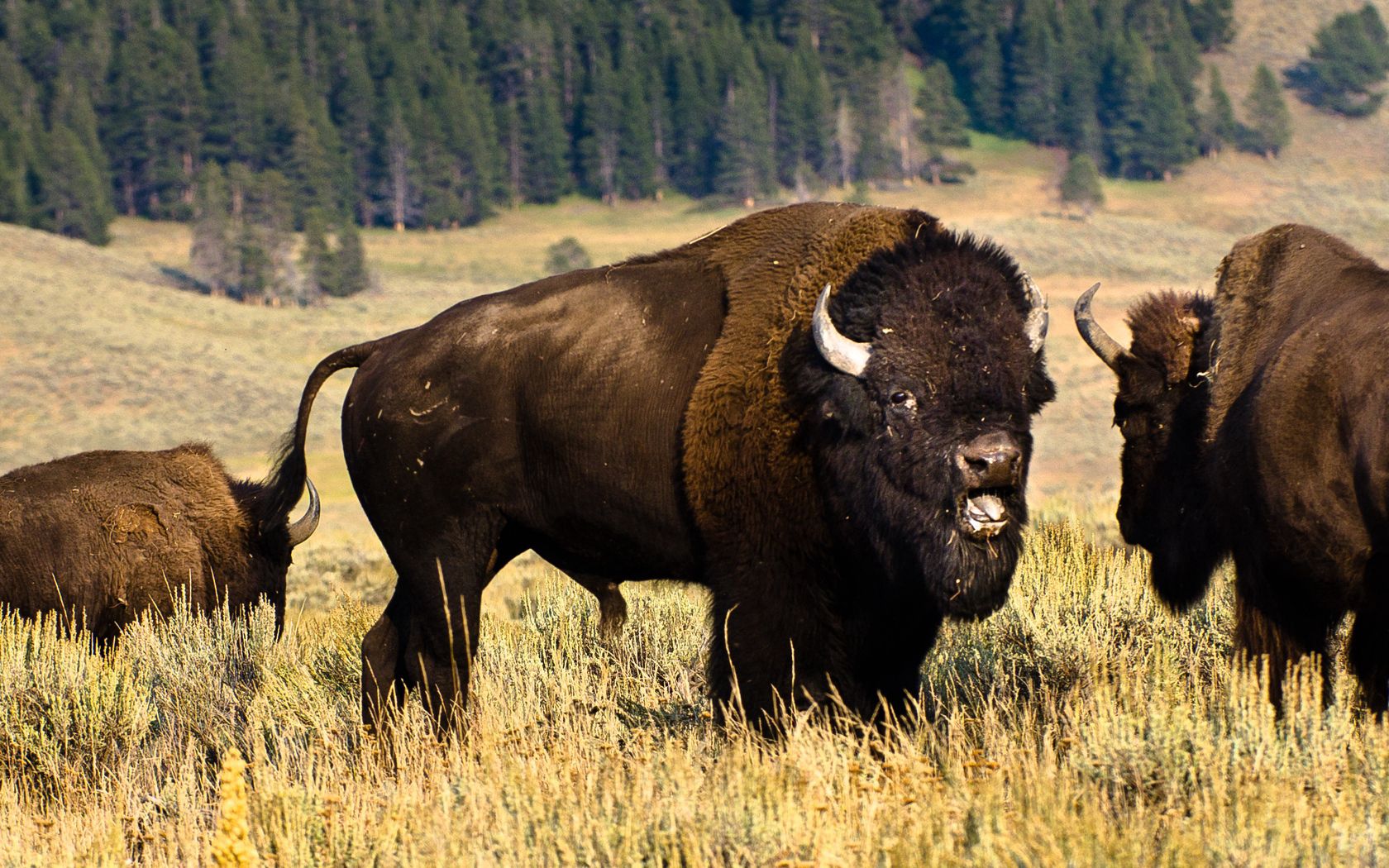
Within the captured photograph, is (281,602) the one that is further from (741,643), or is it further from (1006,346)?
(1006,346)

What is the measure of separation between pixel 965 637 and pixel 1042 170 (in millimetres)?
95682

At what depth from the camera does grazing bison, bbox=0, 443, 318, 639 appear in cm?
935

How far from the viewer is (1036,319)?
5.33 m

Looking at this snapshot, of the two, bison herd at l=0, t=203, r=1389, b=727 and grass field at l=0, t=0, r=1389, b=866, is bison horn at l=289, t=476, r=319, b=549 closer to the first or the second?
grass field at l=0, t=0, r=1389, b=866

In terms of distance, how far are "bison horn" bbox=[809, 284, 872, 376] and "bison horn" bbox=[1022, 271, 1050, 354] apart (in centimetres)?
53

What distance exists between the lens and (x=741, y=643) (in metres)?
5.36

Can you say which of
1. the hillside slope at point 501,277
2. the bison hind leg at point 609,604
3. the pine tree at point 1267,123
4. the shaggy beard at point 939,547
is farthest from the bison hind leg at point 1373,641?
the pine tree at point 1267,123

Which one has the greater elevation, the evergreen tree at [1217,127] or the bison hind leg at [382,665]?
the bison hind leg at [382,665]

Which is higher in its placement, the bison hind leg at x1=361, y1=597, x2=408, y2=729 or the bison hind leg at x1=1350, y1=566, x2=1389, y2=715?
the bison hind leg at x1=1350, y1=566, x2=1389, y2=715

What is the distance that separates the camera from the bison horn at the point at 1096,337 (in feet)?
20.6

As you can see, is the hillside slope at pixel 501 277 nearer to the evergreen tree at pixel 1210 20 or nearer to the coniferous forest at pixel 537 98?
the evergreen tree at pixel 1210 20

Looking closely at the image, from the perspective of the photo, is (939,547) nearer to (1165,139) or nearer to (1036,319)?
(1036,319)

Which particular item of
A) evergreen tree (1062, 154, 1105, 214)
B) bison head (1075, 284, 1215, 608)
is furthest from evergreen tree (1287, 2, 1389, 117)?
bison head (1075, 284, 1215, 608)

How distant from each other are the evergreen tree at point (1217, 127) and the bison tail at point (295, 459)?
10118cm
